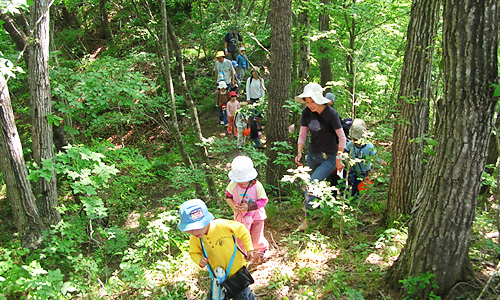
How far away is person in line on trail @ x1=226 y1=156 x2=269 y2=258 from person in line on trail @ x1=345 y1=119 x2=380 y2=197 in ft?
5.27

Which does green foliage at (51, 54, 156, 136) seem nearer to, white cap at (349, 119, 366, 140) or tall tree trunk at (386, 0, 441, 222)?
white cap at (349, 119, 366, 140)

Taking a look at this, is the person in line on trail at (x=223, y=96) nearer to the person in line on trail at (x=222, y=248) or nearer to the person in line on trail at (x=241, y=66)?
the person in line on trail at (x=241, y=66)

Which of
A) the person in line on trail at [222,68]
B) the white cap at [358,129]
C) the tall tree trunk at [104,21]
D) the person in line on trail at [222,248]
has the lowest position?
the person in line on trail at [222,248]

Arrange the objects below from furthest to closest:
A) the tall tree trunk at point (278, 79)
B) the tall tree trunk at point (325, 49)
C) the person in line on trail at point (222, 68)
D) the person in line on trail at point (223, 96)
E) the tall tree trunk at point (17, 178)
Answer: the person in line on trail at point (222, 68)
the person in line on trail at point (223, 96)
the tall tree trunk at point (325, 49)
the tall tree trunk at point (278, 79)
the tall tree trunk at point (17, 178)

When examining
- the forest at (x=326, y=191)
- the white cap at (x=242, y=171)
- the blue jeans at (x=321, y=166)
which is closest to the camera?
the forest at (x=326, y=191)

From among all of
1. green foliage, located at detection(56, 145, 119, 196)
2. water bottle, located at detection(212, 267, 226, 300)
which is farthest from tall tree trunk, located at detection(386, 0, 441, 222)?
green foliage, located at detection(56, 145, 119, 196)

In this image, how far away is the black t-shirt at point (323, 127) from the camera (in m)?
4.84

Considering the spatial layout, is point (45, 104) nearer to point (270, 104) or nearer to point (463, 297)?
point (270, 104)

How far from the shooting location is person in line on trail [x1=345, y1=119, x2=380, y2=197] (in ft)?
16.1

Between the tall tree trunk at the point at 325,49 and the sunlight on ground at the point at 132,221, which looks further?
the tall tree trunk at the point at 325,49

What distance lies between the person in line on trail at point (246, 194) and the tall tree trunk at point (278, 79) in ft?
9.37

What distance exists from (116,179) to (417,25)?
573cm

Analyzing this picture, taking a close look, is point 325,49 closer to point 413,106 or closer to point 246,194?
point 413,106

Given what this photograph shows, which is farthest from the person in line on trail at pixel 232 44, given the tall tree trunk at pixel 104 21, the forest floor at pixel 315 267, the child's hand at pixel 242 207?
the child's hand at pixel 242 207
